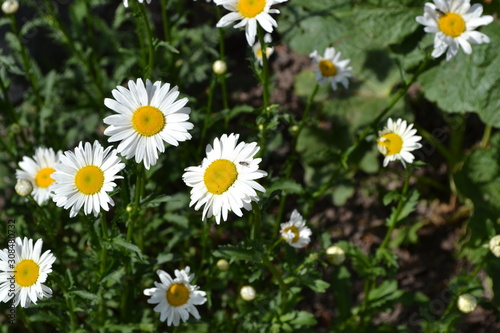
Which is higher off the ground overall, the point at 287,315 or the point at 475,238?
the point at 287,315

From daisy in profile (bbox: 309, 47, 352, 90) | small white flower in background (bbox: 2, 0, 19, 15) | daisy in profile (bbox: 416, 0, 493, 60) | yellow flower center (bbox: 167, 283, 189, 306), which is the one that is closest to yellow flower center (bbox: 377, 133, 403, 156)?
daisy in profile (bbox: 416, 0, 493, 60)

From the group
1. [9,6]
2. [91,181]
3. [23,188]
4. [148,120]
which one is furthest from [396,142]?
[9,6]

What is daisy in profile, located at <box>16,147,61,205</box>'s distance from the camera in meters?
2.99

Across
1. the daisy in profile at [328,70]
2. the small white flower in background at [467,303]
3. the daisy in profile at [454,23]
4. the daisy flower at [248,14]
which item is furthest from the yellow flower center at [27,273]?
the daisy in profile at [454,23]

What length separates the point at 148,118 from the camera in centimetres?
235

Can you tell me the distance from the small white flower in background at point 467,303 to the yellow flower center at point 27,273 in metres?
1.97

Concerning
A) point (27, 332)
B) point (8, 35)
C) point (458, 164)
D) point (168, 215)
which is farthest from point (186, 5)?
point (27, 332)

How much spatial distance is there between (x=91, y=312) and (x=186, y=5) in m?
3.05

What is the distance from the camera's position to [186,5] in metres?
4.97

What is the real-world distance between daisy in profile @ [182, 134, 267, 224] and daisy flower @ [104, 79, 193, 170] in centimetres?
16

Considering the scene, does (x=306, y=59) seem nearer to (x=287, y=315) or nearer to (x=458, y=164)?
(x=458, y=164)

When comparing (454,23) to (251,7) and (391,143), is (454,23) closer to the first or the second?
(391,143)

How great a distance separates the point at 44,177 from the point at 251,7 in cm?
141

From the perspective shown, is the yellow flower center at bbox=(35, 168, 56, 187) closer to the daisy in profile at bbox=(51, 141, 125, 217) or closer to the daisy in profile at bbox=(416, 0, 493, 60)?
the daisy in profile at bbox=(51, 141, 125, 217)
